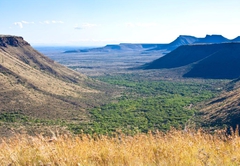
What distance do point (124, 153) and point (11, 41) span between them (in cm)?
8594

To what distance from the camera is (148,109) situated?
56562 mm

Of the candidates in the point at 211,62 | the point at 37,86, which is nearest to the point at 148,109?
the point at 37,86

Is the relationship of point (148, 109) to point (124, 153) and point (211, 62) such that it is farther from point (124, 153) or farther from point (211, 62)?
point (211, 62)

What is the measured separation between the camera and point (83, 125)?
4344cm

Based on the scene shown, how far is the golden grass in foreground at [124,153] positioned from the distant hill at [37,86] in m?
41.8

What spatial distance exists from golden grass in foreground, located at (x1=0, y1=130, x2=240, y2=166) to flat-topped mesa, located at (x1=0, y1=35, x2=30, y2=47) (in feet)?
263

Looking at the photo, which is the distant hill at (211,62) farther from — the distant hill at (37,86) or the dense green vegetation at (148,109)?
the distant hill at (37,86)

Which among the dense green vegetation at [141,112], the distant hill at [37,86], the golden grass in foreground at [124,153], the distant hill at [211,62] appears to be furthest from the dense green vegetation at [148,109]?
the golden grass in foreground at [124,153]

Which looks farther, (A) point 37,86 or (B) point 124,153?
(A) point 37,86

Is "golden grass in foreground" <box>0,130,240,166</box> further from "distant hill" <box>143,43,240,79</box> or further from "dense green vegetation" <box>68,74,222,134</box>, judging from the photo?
"distant hill" <box>143,43,240,79</box>

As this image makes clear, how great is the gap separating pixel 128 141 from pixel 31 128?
3517 centimetres

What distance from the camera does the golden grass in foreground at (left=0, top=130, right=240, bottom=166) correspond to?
5344 mm

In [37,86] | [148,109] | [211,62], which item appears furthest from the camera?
[211,62]

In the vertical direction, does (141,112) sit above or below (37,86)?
below
